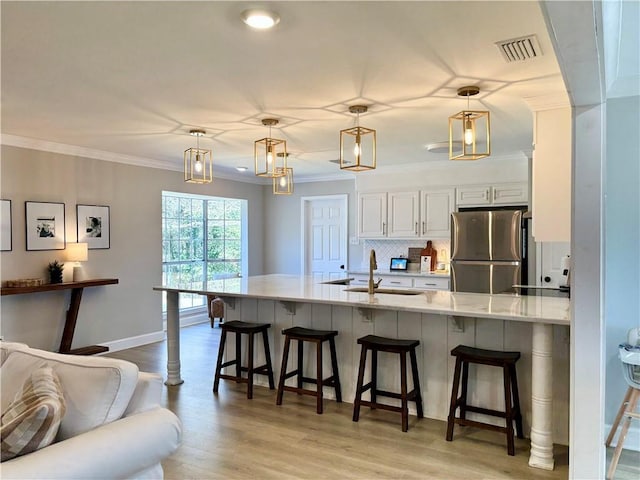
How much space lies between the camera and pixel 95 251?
5.34 m

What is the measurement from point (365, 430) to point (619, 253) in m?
2.09

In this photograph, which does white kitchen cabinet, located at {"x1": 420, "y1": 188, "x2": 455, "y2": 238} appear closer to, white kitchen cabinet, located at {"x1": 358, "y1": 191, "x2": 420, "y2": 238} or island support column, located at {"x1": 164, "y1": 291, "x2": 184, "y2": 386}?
white kitchen cabinet, located at {"x1": 358, "y1": 191, "x2": 420, "y2": 238}

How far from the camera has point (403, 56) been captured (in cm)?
256

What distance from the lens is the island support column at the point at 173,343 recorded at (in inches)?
168

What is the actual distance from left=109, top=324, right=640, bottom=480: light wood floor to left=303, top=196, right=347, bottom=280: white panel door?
3804 mm

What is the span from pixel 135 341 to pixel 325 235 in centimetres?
336

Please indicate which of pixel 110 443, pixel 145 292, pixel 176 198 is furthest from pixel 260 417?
pixel 176 198

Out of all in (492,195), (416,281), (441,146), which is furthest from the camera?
(416,281)

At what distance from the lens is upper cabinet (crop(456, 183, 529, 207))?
5699mm

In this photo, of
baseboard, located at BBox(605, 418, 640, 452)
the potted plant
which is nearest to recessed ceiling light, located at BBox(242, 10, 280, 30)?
baseboard, located at BBox(605, 418, 640, 452)

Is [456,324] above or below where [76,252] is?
below

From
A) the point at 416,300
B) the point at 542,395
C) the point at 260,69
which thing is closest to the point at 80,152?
the point at 260,69

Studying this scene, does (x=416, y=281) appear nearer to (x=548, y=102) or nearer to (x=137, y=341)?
(x=548, y=102)

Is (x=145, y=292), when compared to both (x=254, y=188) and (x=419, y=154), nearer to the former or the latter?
(x=254, y=188)
